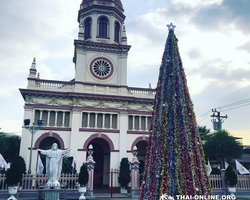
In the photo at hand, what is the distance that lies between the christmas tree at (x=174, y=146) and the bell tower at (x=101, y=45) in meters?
19.9

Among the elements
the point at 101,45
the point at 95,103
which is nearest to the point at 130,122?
the point at 95,103

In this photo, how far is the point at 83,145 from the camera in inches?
1008

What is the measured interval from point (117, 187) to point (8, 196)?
11.4m

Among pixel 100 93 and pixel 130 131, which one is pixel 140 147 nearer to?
pixel 130 131

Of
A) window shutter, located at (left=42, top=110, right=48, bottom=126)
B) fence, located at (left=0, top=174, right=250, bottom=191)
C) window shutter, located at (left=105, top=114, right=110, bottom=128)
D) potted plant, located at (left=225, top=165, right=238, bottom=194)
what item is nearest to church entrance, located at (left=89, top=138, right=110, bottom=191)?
window shutter, located at (left=105, top=114, right=110, bottom=128)

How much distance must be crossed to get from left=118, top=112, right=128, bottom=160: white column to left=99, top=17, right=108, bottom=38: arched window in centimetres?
1039

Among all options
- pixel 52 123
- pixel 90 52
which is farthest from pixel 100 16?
pixel 52 123

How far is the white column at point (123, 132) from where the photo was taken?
86.7ft

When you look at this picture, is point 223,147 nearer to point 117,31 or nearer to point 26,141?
point 117,31

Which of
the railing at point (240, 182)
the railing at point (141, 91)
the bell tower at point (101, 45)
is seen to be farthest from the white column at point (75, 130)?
the railing at point (240, 182)

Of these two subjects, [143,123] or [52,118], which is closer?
[52,118]

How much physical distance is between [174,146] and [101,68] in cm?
2227

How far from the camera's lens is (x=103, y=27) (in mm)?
30500

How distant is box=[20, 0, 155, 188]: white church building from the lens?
25.5 metres
